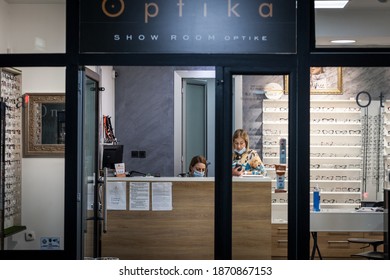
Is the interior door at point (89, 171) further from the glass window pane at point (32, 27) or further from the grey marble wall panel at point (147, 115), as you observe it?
the grey marble wall panel at point (147, 115)

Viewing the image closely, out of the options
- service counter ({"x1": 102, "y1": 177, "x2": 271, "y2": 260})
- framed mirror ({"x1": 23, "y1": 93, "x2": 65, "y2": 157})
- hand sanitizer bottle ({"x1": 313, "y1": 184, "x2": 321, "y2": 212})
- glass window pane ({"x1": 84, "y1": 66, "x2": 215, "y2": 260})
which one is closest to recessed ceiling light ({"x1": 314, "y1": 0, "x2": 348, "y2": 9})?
hand sanitizer bottle ({"x1": 313, "y1": 184, "x2": 321, "y2": 212})

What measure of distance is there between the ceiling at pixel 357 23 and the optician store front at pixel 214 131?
4 cm

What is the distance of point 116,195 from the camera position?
6.51 meters

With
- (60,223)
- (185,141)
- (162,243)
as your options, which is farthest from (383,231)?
(185,141)

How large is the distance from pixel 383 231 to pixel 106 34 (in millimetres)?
2876

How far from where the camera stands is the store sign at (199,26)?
186 inches

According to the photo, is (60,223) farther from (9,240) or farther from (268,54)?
(268,54)

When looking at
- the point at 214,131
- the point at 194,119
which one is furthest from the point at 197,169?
the point at 194,119

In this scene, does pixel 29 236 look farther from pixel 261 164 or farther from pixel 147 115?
pixel 147 115

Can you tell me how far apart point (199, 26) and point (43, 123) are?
248cm

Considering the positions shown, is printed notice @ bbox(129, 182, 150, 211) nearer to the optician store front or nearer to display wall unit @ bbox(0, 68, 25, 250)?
the optician store front

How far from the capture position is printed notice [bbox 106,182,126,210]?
6.48m

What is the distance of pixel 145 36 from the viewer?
188 inches

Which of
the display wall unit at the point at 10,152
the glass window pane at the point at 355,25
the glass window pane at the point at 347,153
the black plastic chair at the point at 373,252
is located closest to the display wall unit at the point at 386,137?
the glass window pane at the point at 347,153
